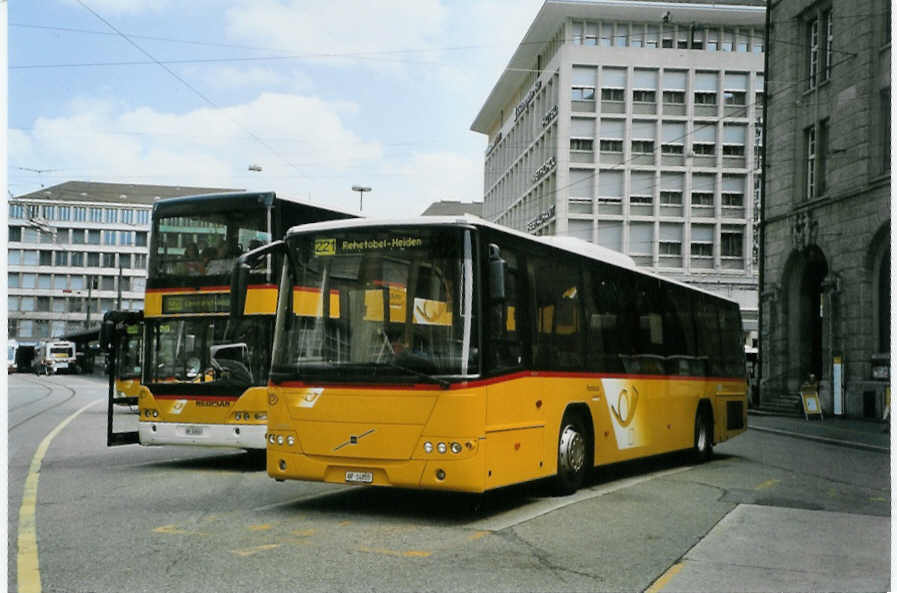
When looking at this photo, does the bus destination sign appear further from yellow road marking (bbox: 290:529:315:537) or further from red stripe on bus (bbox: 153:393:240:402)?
yellow road marking (bbox: 290:529:315:537)

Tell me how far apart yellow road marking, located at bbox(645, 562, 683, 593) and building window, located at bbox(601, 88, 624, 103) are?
60529 mm

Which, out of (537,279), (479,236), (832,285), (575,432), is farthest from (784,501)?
(832,285)

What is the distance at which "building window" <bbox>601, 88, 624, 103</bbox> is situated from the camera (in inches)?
2601

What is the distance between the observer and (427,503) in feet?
35.8

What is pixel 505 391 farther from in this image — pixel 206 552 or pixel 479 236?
pixel 206 552

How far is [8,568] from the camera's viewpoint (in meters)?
7.15

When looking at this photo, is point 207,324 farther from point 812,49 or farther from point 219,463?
point 812,49

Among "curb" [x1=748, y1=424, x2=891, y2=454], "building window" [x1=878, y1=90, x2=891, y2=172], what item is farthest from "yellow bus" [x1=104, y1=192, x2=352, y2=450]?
"curb" [x1=748, y1=424, x2=891, y2=454]

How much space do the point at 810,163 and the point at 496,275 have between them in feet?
82.1

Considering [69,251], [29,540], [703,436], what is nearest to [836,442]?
[703,436]

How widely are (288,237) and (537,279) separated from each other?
2447 millimetres

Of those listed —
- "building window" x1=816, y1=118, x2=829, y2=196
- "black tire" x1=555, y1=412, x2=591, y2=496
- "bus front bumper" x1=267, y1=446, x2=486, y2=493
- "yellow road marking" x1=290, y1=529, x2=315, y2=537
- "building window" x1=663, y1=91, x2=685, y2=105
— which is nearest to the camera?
"yellow road marking" x1=290, y1=529, x2=315, y2=537

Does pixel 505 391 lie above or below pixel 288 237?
below

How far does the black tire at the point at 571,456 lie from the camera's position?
37.1 ft
